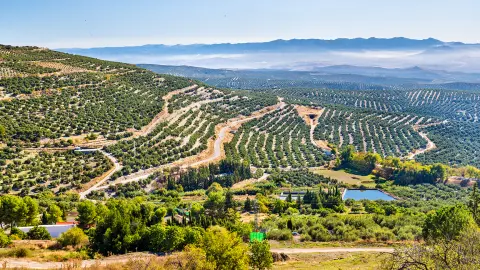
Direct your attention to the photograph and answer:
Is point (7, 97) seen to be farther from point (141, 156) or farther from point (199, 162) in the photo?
point (199, 162)

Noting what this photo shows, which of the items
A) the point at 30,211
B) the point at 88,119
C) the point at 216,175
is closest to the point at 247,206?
the point at 216,175

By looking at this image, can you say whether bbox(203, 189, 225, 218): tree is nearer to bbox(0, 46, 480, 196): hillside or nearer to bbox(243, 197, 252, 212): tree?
bbox(243, 197, 252, 212): tree

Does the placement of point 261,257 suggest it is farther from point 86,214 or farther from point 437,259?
point 86,214

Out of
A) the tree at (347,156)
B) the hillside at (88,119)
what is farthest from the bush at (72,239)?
the tree at (347,156)

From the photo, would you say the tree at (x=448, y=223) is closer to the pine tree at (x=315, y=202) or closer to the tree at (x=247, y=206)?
the pine tree at (x=315, y=202)

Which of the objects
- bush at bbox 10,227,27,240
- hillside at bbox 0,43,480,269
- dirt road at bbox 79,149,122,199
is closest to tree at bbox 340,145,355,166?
hillside at bbox 0,43,480,269

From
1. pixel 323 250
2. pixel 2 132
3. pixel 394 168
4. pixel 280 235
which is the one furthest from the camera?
pixel 394 168

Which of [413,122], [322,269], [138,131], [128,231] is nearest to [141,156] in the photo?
[138,131]
